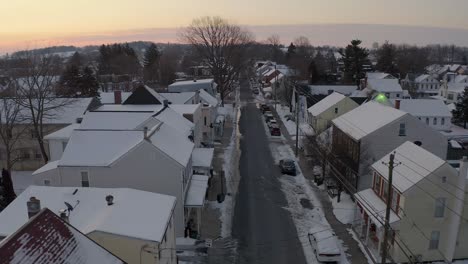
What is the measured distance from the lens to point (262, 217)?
28594 millimetres

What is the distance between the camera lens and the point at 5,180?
1127 inches

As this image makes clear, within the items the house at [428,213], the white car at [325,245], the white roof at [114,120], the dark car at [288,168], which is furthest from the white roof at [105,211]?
the dark car at [288,168]

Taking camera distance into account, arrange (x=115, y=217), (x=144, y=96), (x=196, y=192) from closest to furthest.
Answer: (x=115, y=217), (x=196, y=192), (x=144, y=96)

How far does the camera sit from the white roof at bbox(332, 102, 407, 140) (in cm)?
3166

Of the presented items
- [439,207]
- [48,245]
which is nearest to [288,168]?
[439,207]

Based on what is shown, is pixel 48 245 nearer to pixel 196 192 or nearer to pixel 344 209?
pixel 196 192

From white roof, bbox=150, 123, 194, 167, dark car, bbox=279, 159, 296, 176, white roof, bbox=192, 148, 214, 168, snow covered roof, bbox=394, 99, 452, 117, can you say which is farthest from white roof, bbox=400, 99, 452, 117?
white roof, bbox=150, 123, 194, 167

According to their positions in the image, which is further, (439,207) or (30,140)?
(30,140)

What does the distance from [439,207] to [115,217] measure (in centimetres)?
1696

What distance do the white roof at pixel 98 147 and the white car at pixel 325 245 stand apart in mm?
12190

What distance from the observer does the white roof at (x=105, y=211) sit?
1677 centimetres

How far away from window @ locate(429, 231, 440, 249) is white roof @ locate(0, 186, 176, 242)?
1446 cm

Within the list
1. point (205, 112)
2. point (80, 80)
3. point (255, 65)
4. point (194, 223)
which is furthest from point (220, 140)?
point (255, 65)

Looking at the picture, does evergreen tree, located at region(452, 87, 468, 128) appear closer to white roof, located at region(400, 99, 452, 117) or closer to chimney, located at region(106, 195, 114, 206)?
white roof, located at region(400, 99, 452, 117)
